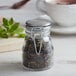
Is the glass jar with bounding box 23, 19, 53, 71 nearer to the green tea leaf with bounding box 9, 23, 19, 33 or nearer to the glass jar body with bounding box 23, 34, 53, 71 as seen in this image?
the glass jar body with bounding box 23, 34, 53, 71

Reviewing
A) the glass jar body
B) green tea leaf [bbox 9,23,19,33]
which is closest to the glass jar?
the glass jar body

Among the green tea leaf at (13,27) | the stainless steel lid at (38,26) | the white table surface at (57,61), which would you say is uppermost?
the stainless steel lid at (38,26)

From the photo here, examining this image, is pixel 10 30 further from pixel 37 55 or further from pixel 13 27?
pixel 37 55

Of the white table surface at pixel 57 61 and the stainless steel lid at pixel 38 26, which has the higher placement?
the stainless steel lid at pixel 38 26

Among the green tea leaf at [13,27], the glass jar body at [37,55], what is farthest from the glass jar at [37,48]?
the green tea leaf at [13,27]

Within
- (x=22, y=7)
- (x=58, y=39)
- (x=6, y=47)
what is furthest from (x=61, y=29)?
(x=22, y=7)

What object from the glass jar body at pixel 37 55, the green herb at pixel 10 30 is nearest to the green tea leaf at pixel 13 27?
the green herb at pixel 10 30

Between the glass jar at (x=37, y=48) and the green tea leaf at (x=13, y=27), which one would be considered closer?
the glass jar at (x=37, y=48)

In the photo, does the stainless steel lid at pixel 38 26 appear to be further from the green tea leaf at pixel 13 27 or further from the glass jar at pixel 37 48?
the green tea leaf at pixel 13 27
